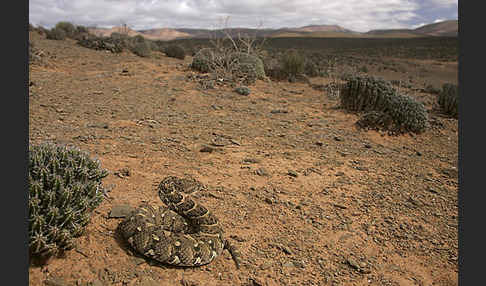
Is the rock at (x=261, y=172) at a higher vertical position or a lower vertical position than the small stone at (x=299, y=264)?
higher

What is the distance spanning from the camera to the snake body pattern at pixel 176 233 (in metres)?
2.72

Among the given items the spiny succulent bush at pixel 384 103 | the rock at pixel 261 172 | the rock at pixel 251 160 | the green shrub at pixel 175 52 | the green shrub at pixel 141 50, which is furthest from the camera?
the green shrub at pixel 175 52

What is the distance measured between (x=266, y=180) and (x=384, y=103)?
4610 millimetres

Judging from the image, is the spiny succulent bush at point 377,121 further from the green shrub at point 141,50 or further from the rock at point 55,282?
the green shrub at point 141,50

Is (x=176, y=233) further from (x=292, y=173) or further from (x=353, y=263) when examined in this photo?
(x=292, y=173)

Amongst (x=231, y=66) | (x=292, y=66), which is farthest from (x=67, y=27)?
(x=292, y=66)

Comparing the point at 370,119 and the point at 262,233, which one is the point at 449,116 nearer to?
the point at 370,119

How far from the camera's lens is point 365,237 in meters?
3.59

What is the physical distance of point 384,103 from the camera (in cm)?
766

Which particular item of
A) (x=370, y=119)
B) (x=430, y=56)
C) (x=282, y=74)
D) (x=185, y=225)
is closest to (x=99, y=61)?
(x=282, y=74)

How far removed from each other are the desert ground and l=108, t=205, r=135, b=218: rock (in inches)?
2.0

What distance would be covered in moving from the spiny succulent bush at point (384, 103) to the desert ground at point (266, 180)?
291 millimetres

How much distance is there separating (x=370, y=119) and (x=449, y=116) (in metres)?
3.31

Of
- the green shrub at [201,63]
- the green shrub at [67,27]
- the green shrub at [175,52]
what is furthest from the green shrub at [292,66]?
the green shrub at [67,27]
